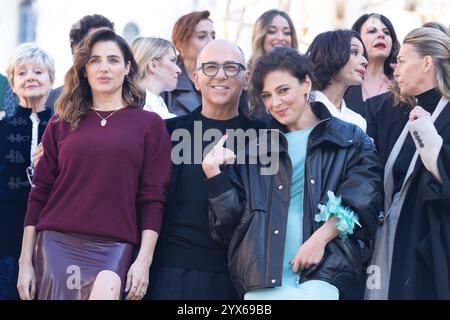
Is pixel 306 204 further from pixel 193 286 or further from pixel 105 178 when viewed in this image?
pixel 105 178

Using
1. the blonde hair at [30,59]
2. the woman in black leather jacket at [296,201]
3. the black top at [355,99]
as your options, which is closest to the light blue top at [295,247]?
the woman in black leather jacket at [296,201]

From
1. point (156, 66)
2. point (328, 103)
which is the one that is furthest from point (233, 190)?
point (156, 66)

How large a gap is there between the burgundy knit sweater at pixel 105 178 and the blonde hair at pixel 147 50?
105cm

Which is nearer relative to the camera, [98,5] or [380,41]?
[380,41]

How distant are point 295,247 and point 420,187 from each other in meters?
0.76

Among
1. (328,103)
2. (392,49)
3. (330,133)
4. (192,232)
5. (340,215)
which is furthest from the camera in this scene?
(392,49)

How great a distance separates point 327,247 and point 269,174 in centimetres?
50

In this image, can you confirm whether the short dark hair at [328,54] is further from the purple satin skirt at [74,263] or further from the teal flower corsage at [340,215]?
the purple satin skirt at [74,263]

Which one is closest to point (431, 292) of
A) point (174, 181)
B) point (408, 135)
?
point (408, 135)

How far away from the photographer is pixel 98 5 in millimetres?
12773

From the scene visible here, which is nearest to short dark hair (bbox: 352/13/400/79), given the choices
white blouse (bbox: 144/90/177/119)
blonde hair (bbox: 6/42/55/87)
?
white blouse (bbox: 144/90/177/119)

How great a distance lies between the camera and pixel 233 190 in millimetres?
5445

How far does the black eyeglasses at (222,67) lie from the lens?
5906 mm

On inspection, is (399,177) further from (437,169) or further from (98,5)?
(98,5)
